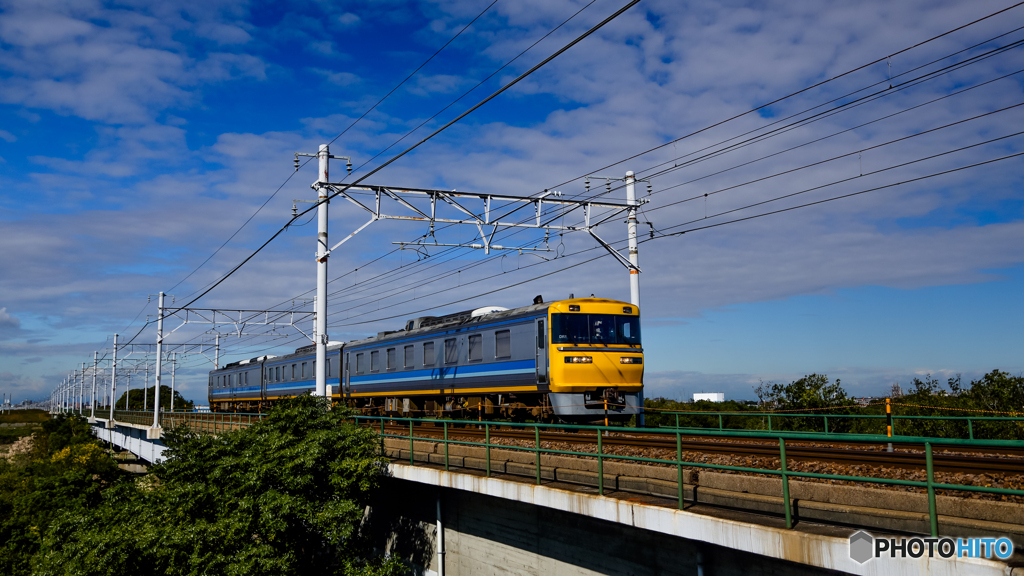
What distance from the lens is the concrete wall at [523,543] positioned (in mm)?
8578

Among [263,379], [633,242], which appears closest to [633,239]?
[633,242]

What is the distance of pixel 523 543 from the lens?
39.2 feet

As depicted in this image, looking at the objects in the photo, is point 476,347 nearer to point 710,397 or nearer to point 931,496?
point 931,496

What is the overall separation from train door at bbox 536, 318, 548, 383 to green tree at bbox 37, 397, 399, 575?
504 cm

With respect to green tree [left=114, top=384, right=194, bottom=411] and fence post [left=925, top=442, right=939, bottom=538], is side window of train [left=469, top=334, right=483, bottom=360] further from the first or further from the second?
green tree [left=114, top=384, right=194, bottom=411]

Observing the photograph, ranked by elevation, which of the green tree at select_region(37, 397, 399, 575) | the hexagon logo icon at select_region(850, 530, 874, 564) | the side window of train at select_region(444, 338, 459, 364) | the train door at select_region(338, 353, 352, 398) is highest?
the side window of train at select_region(444, 338, 459, 364)

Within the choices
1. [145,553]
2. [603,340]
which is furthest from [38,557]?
[603,340]

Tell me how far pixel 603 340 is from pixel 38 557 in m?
15.2

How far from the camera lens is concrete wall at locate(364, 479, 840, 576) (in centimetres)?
858

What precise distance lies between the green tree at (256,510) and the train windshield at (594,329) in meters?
5.84

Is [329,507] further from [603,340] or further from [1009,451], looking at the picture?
[1009,451]

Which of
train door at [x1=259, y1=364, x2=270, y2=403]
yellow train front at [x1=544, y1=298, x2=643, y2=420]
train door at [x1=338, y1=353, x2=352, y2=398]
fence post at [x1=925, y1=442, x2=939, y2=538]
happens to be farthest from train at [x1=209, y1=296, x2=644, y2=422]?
train door at [x1=259, y1=364, x2=270, y2=403]

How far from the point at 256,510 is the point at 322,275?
23.8ft
